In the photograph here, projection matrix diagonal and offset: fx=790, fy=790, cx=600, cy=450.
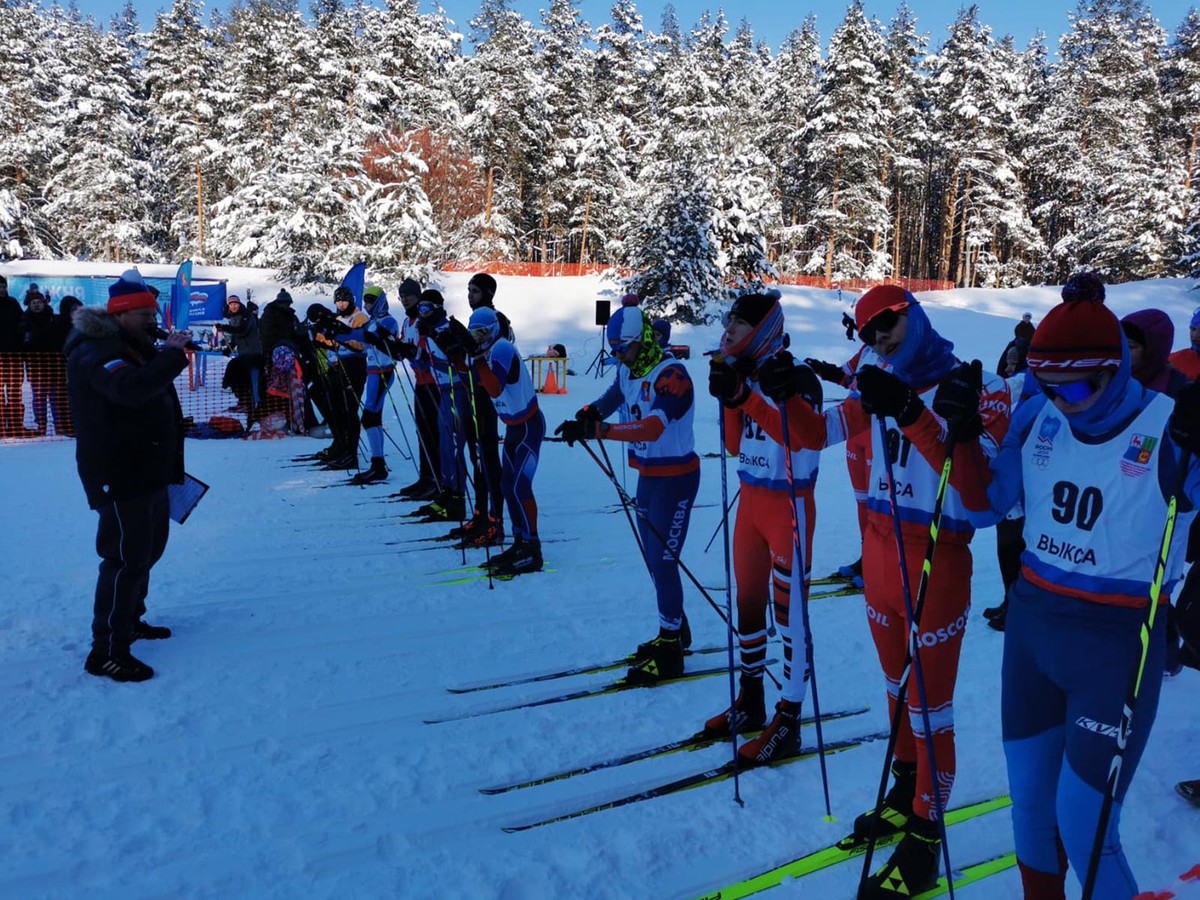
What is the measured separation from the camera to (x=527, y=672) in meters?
4.50

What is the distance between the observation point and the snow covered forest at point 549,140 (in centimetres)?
3359

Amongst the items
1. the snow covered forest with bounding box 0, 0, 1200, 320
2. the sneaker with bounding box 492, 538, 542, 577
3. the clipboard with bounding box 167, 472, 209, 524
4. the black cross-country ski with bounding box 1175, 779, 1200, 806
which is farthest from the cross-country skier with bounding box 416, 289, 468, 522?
the snow covered forest with bounding box 0, 0, 1200, 320

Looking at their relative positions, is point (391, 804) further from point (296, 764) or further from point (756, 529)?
point (756, 529)

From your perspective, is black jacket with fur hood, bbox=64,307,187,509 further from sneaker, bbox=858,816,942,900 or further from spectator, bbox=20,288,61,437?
spectator, bbox=20,288,61,437

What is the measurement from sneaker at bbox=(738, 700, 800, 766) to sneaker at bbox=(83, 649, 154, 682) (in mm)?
3158

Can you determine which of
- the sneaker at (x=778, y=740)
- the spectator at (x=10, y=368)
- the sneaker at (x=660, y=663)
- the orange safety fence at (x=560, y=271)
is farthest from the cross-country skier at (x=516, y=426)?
the orange safety fence at (x=560, y=271)

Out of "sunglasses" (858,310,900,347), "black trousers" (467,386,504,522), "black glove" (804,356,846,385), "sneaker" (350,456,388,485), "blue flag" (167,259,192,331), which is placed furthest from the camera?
"blue flag" (167,259,192,331)

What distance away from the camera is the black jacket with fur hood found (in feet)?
13.1

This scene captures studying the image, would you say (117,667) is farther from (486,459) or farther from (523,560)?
(486,459)

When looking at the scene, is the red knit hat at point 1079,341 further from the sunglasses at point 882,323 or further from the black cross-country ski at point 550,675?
the black cross-country ski at point 550,675

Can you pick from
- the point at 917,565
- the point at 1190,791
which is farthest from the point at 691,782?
the point at 1190,791

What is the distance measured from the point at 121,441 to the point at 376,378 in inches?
190

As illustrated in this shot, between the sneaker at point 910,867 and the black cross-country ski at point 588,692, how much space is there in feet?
5.69

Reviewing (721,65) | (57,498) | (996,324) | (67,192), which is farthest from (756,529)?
(721,65)
